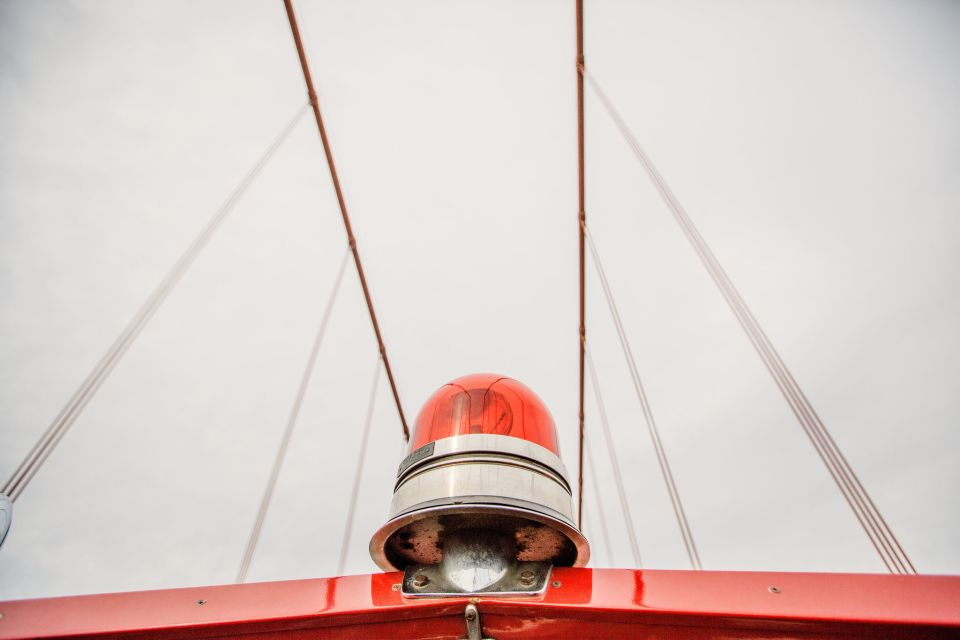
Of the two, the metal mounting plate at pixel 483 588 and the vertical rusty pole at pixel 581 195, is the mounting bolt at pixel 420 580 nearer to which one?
the metal mounting plate at pixel 483 588

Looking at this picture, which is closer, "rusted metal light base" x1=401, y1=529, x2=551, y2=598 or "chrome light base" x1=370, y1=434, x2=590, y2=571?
"rusted metal light base" x1=401, y1=529, x2=551, y2=598

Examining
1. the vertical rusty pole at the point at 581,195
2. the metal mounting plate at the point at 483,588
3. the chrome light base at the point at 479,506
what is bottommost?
the metal mounting plate at the point at 483,588

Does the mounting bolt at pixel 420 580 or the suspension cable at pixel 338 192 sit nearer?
the mounting bolt at pixel 420 580

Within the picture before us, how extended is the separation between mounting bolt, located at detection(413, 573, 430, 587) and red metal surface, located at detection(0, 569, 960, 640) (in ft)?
0.42

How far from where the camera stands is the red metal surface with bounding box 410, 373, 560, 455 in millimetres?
2510

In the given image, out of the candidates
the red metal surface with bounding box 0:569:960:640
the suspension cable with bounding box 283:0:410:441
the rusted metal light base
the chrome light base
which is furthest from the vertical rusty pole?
the suspension cable with bounding box 283:0:410:441

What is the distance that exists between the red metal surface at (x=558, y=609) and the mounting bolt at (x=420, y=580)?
0.42 feet

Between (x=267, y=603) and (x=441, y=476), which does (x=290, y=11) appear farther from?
(x=267, y=603)

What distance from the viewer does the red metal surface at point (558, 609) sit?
1248 millimetres

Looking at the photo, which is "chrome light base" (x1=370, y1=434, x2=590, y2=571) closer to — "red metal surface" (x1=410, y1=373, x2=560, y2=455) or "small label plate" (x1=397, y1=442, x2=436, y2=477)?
"small label plate" (x1=397, y1=442, x2=436, y2=477)

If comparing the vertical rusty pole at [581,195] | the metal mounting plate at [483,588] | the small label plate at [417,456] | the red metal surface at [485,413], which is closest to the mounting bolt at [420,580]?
the metal mounting plate at [483,588]

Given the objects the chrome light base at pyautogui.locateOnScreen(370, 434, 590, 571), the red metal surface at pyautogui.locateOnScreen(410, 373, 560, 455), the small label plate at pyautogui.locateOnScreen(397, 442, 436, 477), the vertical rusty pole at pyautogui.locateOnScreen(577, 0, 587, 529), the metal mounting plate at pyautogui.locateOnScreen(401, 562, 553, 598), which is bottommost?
the metal mounting plate at pyautogui.locateOnScreen(401, 562, 553, 598)

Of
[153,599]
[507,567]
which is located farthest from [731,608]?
[153,599]

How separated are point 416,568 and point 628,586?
35.9 inches
